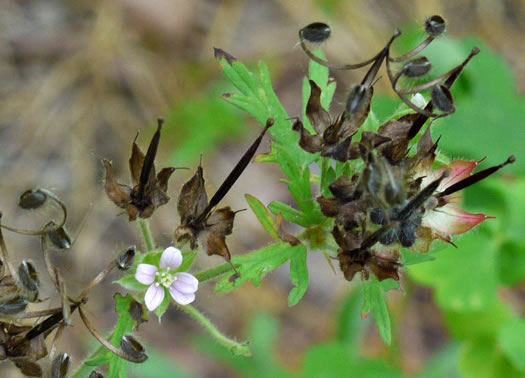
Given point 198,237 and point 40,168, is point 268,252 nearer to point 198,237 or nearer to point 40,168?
point 198,237

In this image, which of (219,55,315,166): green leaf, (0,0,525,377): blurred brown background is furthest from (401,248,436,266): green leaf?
(0,0,525,377): blurred brown background

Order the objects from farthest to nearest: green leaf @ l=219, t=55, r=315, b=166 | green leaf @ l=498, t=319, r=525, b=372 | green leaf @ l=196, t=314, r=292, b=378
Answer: green leaf @ l=196, t=314, r=292, b=378 < green leaf @ l=498, t=319, r=525, b=372 < green leaf @ l=219, t=55, r=315, b=166

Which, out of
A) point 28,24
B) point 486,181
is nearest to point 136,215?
point 486,181

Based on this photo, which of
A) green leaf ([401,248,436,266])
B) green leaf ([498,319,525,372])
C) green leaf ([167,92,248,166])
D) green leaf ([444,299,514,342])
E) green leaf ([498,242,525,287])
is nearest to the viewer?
green leaf ([401,248,436,266])

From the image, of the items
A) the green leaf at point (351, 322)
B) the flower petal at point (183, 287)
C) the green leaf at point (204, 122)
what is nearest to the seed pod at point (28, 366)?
the flower petal at point (183, 287)

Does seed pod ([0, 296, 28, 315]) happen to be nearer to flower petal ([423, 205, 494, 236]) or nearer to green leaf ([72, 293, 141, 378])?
green leaf ([72, 293, 141, 378])

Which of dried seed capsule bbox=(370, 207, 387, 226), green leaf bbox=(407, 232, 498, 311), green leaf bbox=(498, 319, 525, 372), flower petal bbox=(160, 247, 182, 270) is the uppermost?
dried seed capsule bbox=(370, 207, 387, 226)
